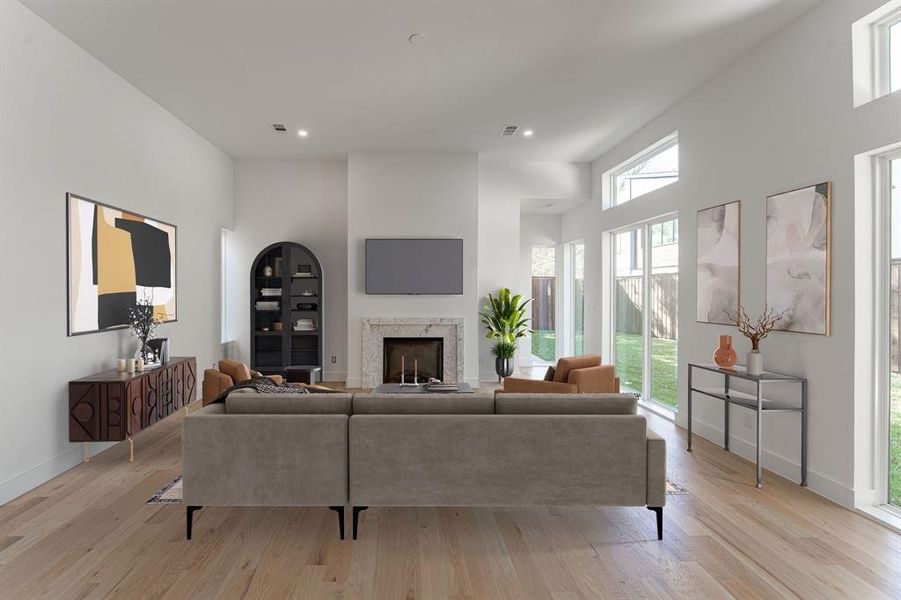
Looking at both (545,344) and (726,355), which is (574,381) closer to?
(726,355)

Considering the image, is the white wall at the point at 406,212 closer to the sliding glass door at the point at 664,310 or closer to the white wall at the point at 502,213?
the white wall at the point at 502,213

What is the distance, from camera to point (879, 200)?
3.40 metres

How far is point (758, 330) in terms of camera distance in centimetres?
415

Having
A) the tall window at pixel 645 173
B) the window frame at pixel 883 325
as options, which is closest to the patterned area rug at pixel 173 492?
the window frame at pixel 883 325

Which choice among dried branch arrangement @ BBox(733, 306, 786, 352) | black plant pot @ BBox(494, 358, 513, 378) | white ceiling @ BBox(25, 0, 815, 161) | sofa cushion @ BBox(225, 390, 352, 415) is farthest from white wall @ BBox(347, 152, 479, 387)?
sofa cushion @ BBox(225, 390, 352, 415)

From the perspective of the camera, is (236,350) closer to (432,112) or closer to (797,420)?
(432,112)

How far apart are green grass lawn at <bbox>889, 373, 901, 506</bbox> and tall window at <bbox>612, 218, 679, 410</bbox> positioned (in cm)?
237

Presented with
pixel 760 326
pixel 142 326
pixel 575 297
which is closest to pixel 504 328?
pixel 575 297

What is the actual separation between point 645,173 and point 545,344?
13.1 feet

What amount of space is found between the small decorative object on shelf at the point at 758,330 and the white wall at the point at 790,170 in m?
0.10

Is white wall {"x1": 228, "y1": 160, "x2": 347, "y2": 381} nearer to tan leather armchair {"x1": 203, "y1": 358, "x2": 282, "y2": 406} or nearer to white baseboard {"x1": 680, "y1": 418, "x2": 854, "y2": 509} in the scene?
tan leather armchair {"x1": 203, "y1": 358, "x2": 282, "y2": 406}

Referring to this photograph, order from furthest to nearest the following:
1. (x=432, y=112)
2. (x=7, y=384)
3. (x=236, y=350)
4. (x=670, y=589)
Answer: (x=236, y=350) → (x=432, y=112) → (x=7, y=384) → (x=670, y=589)

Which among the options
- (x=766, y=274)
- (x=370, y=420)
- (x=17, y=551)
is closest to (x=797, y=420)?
(x=766, y=274)

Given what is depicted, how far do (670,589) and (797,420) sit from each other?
6.90ft
